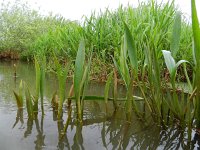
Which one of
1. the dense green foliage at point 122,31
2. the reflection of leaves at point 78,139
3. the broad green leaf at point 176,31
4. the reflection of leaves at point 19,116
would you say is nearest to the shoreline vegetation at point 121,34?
the dense green foliage at point 122,31

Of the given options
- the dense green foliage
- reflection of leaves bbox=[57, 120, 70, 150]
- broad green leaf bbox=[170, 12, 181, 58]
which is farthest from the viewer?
the dense green foliage

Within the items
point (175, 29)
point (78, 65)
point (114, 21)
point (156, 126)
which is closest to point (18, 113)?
point (78, 65)

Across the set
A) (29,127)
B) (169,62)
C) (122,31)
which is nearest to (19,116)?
(29,127)

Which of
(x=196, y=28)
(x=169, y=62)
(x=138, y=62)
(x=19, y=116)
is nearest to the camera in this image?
(x=196, y=28)

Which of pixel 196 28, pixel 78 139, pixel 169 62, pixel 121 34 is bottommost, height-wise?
pixel 78 139

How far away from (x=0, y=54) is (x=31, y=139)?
10847mm

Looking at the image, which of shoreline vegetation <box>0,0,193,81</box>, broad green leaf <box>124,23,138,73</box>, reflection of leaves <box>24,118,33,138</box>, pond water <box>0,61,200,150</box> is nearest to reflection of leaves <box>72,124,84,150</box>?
pond water <box>0,61,200,150</box>

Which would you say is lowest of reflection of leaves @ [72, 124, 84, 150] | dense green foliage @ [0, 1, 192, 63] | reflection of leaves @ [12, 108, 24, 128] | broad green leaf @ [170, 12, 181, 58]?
reflection of leaves @ [72, 124, 84, 150]

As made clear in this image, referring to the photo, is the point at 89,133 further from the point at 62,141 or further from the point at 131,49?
the point at 131,49

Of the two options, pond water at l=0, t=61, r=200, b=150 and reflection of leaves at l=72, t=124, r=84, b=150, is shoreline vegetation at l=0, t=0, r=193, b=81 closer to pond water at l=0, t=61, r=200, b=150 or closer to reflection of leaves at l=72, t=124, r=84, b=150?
pond water at l=0, t=61, r=200, b=150

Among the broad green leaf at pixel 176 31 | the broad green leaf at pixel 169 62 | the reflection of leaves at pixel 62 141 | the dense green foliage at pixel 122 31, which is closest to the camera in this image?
the reflection of leaves at pixel 62 141

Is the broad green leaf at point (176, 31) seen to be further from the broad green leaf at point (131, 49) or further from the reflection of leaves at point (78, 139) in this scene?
the reflection of leaves at point (78, 139)

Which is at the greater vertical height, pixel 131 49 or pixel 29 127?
pixel 131 49

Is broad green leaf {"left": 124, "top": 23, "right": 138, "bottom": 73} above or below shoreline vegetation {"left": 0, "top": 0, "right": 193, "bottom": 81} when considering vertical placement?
below
